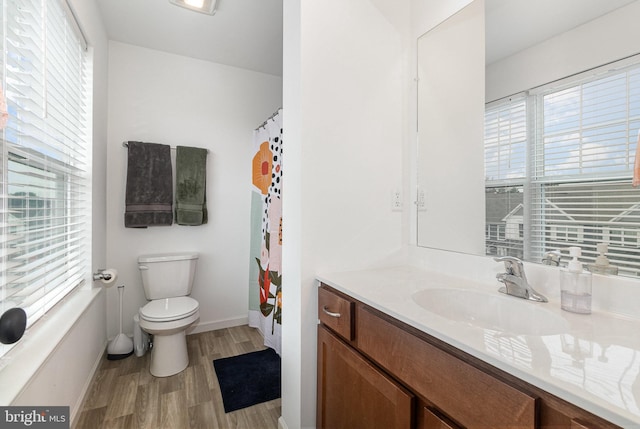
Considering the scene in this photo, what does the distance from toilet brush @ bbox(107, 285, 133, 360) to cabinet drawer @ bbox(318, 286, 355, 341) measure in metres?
1.84

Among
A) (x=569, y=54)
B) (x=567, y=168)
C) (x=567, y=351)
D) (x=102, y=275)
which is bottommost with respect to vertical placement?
(x=102, y=275)

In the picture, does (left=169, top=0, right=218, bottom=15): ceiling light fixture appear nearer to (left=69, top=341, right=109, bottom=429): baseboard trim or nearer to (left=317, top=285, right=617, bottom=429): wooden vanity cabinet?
(left=317, top=285, right=617, bottom=429): wooden vanity cabinet

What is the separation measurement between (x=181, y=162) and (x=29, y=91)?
135 cm

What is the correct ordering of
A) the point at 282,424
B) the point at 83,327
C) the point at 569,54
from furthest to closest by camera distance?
the point at 83,327 < the point at 282,424 < the point at 569,54

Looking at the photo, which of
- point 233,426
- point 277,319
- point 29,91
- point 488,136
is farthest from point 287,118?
point 233,426

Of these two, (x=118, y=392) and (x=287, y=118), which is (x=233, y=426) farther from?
(x=287, y=118)

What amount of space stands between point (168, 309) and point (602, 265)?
2.29 metres

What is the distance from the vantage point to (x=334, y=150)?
1.32 meters

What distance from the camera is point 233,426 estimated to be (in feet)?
5.07

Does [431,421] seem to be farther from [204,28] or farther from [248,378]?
[204,28]

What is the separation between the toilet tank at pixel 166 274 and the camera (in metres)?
2.29

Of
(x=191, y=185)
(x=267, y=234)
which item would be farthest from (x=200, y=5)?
(x=267, y=234)

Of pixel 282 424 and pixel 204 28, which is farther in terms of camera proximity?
pixel 204 28

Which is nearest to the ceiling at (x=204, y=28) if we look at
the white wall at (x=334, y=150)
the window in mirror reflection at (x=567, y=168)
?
the white wall at (x=334, y=150)
